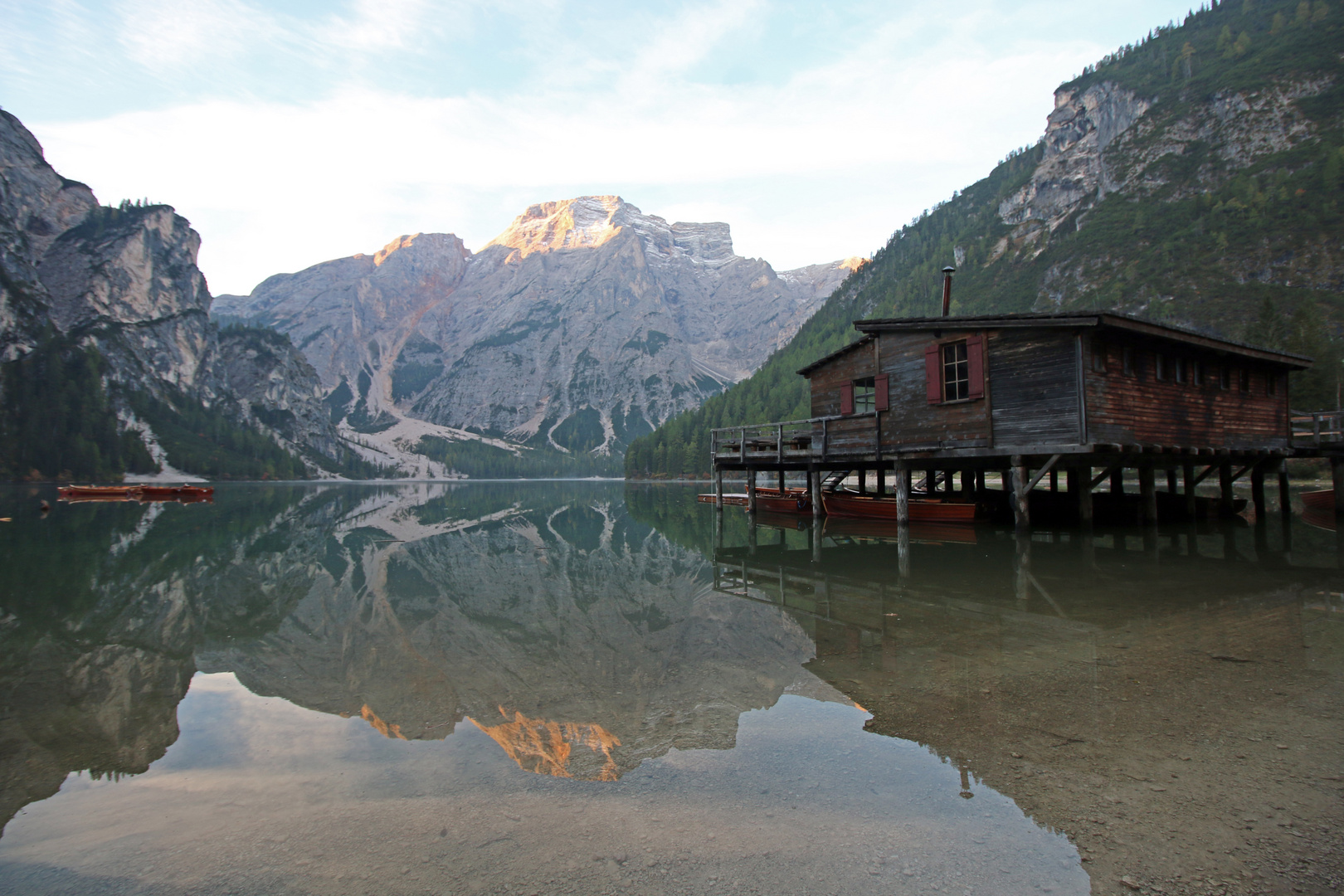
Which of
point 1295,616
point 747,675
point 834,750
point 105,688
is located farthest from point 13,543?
point 1295,616

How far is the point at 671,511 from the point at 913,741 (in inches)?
1791

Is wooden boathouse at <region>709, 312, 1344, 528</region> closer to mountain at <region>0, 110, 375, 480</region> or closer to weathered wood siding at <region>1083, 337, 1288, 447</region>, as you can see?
weathered wood siding at <region>1083, 337, 1288, 447</region>

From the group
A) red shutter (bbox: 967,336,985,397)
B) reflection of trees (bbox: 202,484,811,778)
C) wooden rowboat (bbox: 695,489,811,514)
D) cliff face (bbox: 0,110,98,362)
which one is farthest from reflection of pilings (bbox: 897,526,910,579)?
cliff face (bbox: 0,110,98,362)

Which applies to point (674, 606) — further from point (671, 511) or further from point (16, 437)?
point (16, 437)

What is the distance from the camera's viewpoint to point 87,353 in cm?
16512

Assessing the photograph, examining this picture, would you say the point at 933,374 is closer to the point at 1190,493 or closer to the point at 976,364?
the point at 976,364

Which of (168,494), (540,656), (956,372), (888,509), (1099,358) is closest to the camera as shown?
(540,656)

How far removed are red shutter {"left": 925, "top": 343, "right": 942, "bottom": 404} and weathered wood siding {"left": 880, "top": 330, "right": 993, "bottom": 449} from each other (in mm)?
290

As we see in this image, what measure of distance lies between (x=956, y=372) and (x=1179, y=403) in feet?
28.5

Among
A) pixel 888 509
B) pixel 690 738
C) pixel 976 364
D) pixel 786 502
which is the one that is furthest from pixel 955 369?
pixel 690 738

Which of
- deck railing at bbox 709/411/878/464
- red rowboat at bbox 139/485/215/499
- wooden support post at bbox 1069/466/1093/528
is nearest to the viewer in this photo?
wooden support post at bbox 1069/466/1093/528

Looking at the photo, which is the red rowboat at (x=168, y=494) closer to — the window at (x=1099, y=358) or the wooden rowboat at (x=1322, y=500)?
the window at (x=1099, y=358)

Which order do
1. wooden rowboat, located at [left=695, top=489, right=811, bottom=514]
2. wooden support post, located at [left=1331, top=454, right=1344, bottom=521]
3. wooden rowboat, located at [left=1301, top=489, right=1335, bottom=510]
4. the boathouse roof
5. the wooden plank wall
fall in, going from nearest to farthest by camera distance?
the boathouse roof < the wooden plank wall < wooden support post, located at [left=1331, top=454, right=1344, bottom=521] < wooden rowboat, located at [left=1301, top=489, right=1335, bottom=510] < wooden rowboat, located at [left=695, top=489, right=811, bottom=514]

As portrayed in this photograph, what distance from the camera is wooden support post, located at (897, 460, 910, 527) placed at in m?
24.2
